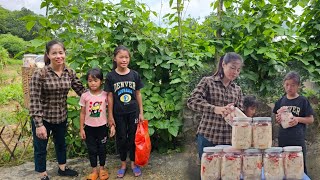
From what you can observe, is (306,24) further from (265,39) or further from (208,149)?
(208,149)

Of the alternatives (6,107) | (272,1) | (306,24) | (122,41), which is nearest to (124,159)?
(122,41)

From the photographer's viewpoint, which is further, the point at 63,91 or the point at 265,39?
the point at 265,39

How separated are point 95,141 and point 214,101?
1440 millimetres

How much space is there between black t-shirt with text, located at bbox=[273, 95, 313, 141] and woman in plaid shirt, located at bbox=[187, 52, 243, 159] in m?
0.51

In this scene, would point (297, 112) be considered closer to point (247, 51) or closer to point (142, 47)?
point (247, 51)

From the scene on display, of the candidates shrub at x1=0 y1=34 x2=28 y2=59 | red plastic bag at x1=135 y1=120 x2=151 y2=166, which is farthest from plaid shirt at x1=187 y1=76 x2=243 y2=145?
shrub at x1=0 y1=34 x2=28 y2=59

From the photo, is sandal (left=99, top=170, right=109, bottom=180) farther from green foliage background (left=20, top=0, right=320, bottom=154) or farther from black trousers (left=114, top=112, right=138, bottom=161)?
green foliage background (left=20, top=0, right=320, bottom=154)

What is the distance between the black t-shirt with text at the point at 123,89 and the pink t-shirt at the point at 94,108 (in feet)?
0.39

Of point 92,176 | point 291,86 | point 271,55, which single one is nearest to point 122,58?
point 92,176

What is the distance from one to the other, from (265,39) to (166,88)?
1.31 metres

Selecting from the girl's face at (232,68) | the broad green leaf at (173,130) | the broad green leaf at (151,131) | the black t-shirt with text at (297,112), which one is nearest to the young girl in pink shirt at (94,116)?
the broad green leaf at (151,131)

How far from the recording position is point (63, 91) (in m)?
3.14

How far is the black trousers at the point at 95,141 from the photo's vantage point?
3278mm

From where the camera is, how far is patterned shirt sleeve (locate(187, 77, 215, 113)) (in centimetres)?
226
